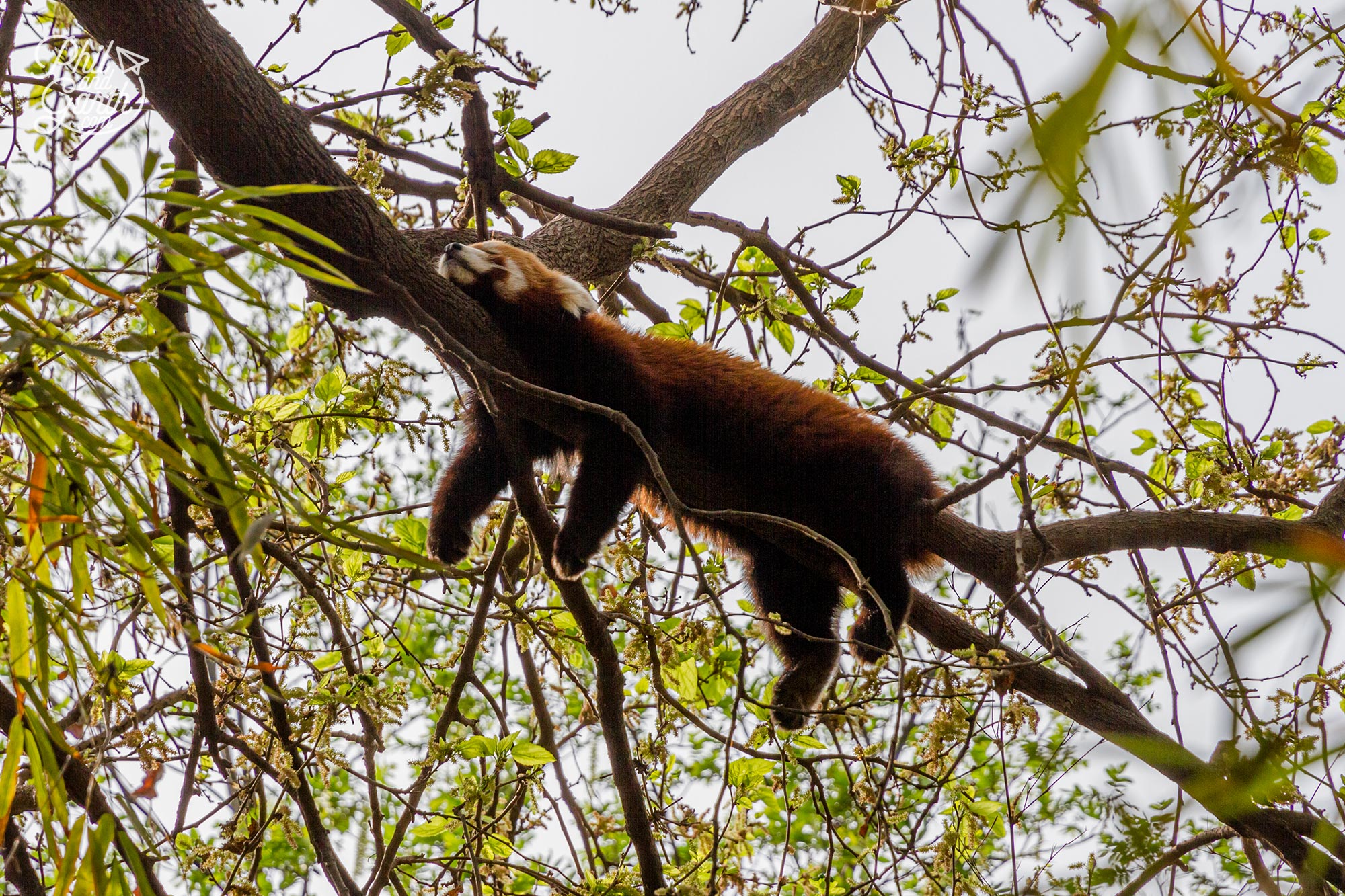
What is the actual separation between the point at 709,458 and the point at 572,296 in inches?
31.6

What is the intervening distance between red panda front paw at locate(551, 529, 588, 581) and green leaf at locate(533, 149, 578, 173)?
1.23 m

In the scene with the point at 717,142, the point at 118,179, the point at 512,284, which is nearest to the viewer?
the point at 118,179

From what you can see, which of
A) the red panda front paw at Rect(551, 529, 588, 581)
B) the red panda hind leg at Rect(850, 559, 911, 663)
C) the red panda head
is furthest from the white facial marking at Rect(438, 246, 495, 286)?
the red panda hind leg at Rect(850, 559, 911, 663)

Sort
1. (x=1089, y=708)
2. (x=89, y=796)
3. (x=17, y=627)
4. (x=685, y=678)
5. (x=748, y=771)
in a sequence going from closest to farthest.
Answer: (x=17, y=627)
(x=89, y=796)
(x=1089, y=708)
(x=748, y=771)
(x=685, y=678)

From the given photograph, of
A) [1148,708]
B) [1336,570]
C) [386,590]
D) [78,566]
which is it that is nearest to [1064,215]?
[1336,570]

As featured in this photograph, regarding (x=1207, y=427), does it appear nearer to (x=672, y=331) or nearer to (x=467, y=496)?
(x=672, y=331)

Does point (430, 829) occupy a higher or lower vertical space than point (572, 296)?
lower

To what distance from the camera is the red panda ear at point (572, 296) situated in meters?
3.58

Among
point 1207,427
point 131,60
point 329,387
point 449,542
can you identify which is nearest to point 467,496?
point 449,542

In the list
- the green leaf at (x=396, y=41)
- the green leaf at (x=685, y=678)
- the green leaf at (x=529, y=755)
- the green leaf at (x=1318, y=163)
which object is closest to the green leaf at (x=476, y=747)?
the green leaf at (x=529, y=755)

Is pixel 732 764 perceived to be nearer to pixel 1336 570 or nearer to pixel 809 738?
pixel 809 738

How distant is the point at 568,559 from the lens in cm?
321

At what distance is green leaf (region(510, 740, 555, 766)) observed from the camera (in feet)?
8.45

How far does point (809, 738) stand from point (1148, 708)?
1.30 m
